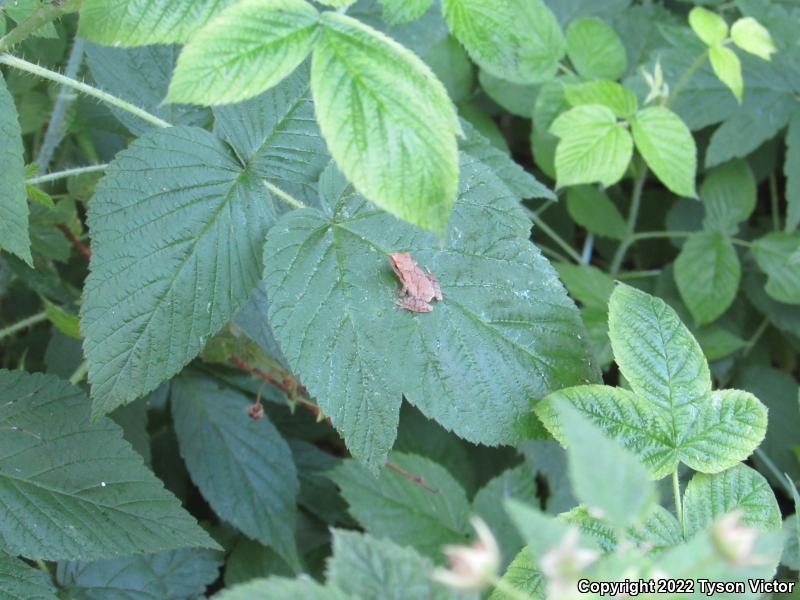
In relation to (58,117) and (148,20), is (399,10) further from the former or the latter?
(58,117)

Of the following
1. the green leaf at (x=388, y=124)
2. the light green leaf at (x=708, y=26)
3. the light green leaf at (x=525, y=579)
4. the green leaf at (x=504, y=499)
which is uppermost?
the green leaf at (x=388, y=124)

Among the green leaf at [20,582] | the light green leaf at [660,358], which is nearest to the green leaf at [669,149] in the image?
the light green leaf at [660,358]

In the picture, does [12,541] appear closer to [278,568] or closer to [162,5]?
[278,568]

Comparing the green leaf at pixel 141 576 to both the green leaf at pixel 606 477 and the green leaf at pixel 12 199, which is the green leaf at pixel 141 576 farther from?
the green leaf at pixel 606 477

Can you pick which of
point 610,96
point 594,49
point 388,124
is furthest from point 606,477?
point 594,49

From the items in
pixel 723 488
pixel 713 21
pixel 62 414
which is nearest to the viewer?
pixel 723 488

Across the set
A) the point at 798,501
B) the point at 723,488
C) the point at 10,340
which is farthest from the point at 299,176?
the point at 10,340

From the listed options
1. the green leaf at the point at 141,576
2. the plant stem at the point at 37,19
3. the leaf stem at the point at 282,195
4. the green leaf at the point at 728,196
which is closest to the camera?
the plant stem at the point at 37,19
